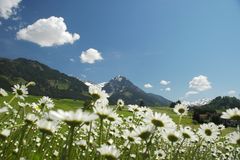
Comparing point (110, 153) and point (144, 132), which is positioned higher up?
point (144, 132)

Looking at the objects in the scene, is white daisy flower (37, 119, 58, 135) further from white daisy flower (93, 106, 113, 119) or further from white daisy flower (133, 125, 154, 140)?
white daisy flower (133, 125, 154, 140)

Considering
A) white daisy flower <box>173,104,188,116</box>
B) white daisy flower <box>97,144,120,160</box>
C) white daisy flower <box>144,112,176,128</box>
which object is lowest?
white daisy flower <box>97,144,120,160</box>

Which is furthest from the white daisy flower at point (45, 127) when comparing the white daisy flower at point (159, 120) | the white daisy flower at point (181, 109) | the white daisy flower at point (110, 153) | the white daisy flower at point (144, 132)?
the white daisy flower at point (181, 109)

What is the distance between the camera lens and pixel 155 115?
15.5 ft

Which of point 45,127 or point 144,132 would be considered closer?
point 45,127

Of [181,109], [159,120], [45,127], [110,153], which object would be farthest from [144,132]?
[181,109]

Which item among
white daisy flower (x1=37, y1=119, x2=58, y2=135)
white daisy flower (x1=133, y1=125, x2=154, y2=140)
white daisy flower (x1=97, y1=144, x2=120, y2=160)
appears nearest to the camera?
white daisy flower (x1=97, y1=144, x2=120, y2=160)

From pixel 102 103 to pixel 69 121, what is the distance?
170 cm

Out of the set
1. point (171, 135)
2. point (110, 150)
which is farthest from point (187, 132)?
point (110, 150)

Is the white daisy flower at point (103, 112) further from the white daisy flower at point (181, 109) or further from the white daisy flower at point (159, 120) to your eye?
the white daisy flower at point (181, 109)

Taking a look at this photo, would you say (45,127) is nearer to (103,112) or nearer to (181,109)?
(103,112)

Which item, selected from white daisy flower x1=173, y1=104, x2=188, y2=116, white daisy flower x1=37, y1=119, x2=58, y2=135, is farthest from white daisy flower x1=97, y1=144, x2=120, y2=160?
white daisy flower x1=173, y1=104, x2=188, y2=116

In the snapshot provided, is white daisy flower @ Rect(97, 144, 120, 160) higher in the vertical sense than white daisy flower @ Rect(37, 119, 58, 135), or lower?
lower

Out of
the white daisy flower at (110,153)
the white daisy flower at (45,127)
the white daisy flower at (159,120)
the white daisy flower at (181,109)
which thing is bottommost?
the white daisy flower at (110,153)
